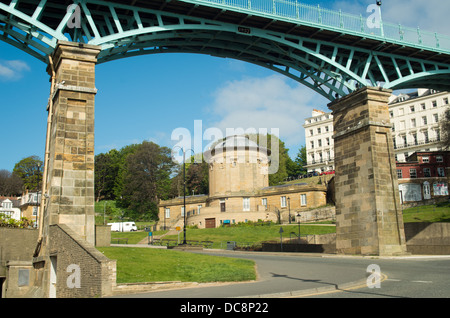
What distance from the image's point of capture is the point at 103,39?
59.6 ft

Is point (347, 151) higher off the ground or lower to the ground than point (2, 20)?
lower

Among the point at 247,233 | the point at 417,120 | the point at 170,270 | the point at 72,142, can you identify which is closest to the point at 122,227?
the point at 247,233

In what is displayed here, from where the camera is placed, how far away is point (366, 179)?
2277cm

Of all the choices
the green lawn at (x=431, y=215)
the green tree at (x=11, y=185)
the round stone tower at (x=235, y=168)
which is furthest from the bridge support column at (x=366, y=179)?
the green tree at (x=11, y=185)

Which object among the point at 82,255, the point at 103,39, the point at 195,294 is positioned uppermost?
the point at 103,39

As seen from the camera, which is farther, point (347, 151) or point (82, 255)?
point (347, 151)

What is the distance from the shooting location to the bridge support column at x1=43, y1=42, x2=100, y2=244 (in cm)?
1581

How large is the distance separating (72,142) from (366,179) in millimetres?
15128
